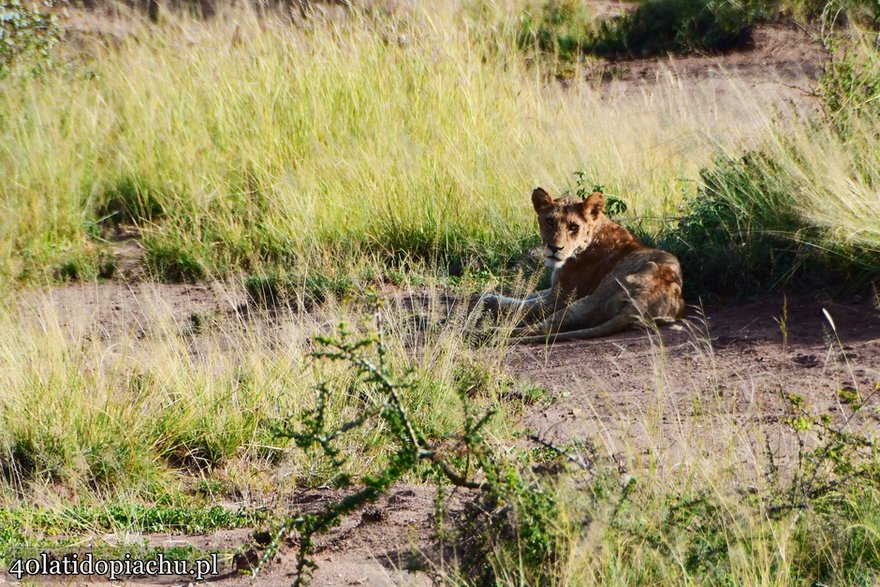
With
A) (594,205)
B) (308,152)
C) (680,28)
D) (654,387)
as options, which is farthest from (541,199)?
(680,28)

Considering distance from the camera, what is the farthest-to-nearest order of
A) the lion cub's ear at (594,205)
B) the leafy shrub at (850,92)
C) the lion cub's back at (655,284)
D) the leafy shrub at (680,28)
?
1. the leafy shrub at (680,28)
2. the leafy shrub at (850,92)
3. the lion cub's ear at (594,205)
4. the lion cub's back at (655,284)

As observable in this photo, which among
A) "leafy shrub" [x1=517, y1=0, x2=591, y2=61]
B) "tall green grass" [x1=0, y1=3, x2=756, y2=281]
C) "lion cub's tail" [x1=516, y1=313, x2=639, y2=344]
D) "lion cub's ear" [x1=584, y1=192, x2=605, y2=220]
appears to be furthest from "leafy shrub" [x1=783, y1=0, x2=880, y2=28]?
"lion cub's tail" [x1=516, y1=313, x2=639, y2=344]

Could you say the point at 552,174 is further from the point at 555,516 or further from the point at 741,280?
the point at 555,516

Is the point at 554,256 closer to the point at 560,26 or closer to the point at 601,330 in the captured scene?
the point at 601,330

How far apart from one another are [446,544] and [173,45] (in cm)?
946

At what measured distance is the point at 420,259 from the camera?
901 cm

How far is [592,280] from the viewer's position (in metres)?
7.64

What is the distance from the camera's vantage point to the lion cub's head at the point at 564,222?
24.3 ft

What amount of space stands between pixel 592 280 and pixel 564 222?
0.47 meters

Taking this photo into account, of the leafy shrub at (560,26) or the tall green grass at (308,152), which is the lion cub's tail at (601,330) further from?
the leafy shrub at (560,26)

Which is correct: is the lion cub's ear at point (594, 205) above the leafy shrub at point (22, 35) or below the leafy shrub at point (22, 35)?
below

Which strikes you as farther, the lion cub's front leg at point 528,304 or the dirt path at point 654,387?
the lion cub's front leg at point 528,304

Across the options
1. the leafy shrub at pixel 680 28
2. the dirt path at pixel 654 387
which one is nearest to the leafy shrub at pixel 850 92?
the dirt path at pixel 654 387

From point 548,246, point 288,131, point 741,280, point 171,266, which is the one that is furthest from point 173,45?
point 741,280
